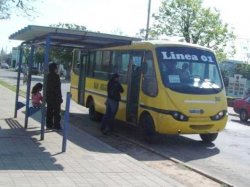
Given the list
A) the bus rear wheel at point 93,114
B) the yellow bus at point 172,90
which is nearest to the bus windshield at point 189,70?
the yellow bus at point 172,90

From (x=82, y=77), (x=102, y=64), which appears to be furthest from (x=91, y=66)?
(x=102, y=64)

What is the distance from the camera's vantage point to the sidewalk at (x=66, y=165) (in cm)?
780

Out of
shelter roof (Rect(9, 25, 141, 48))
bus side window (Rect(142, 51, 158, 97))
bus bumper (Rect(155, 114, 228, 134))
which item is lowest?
bus bumper (Rect(155, 114, 228, 134))

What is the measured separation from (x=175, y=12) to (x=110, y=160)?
37350 millimetres

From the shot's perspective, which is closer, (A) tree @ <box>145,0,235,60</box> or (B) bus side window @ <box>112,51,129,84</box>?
(B) bus side window @ <box>112,51,129,84</box>

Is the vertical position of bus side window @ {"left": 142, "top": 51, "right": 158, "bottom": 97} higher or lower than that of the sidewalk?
higher

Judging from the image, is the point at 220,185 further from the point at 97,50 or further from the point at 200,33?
the point at 200,33

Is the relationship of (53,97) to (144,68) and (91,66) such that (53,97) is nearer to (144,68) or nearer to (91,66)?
(144,68)

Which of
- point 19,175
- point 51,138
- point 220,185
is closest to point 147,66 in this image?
point 51,138

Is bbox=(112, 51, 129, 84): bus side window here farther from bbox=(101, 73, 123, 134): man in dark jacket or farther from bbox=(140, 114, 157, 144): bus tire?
bbox=(140, 114, 157, 144): bus tire

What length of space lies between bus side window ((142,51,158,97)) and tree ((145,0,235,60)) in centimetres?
3150

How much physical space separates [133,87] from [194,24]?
3161 cm

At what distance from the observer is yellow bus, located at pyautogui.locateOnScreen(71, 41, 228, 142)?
12906 millimetres

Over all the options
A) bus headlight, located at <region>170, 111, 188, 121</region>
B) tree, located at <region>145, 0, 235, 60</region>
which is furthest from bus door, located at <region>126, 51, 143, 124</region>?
tree, located at <region>145, 0, 235, 60</region>
